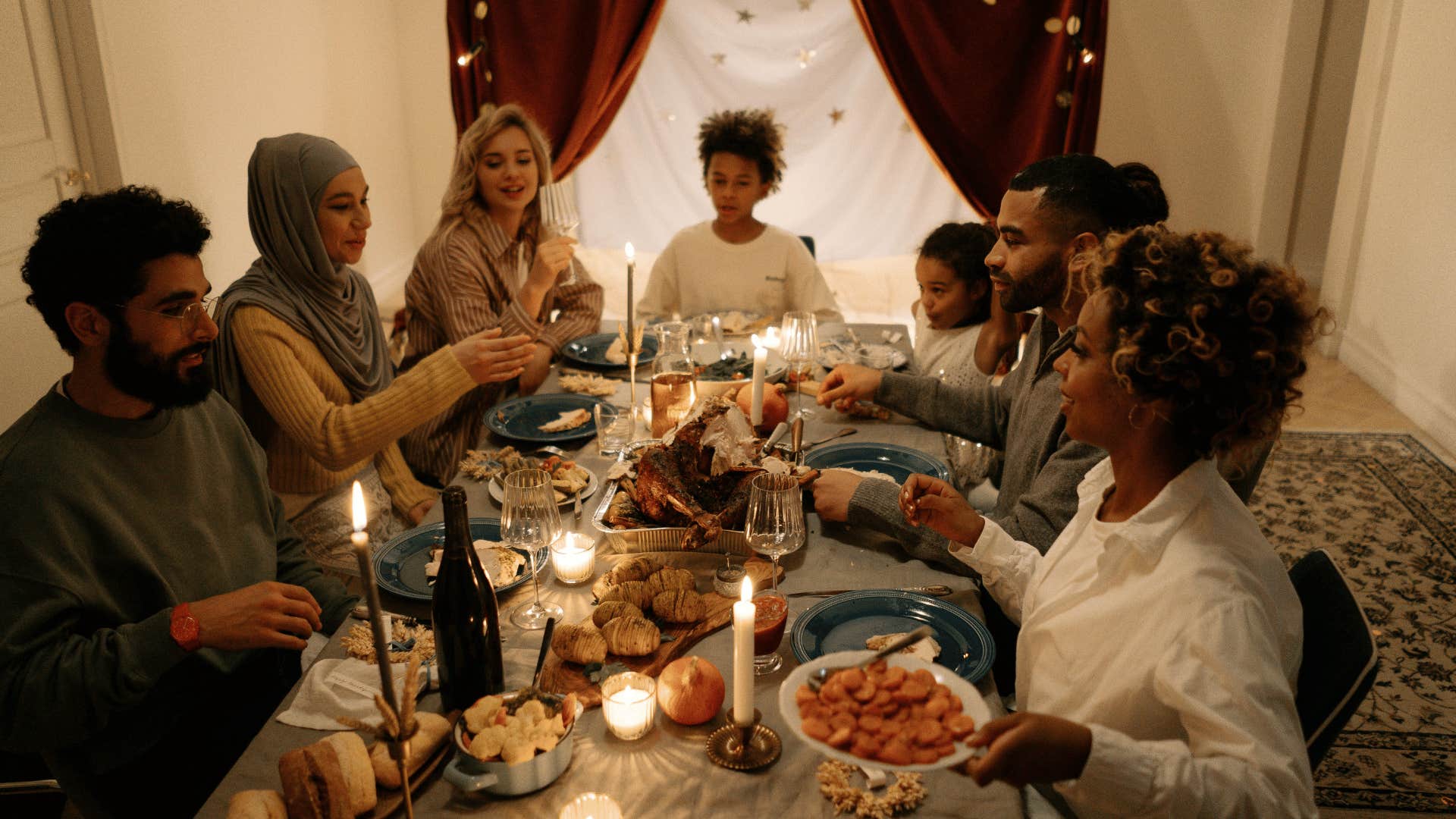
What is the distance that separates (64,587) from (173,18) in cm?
289

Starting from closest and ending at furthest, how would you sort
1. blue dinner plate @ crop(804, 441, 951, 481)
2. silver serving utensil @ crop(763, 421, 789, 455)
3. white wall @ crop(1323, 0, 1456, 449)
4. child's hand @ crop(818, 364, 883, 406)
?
silver serving utensil @ crop(763, 421, 789, 455) < blue dinner plate @ crop(804, 441, 951, 481) < child's hand @ crop(818, 364, 883, 406) < white wall @ crop(1323, 0, 1456, 449)

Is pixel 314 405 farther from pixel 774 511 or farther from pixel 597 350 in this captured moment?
pixel 774 511

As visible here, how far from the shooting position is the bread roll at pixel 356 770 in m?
1.09

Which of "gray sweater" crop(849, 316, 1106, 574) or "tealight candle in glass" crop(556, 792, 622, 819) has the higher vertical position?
"gray sweater" crop(849, 316, 1106, 574)

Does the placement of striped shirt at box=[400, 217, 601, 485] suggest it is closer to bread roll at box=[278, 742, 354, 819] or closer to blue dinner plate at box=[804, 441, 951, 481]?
blue dinner plate at box=[804, 441, 951, 481]

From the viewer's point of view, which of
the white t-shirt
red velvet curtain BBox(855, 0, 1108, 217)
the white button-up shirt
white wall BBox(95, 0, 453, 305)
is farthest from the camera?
red velvet curtain BBox(855, 0, 1108, 217)

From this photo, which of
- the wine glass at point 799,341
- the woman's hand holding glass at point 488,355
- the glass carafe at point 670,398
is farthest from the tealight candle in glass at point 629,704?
the wine glass at point 799,341

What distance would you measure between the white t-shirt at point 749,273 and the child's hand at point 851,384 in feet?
3.67

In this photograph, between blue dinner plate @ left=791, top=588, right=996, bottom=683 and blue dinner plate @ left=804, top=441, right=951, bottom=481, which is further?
blue dinner plate @ left=804, top=441, right=951, bottom=481

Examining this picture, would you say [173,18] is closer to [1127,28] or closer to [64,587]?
[64,587]

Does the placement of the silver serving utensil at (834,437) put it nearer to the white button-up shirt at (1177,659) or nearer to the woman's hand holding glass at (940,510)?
the woman's hand holding glass at (940,510)

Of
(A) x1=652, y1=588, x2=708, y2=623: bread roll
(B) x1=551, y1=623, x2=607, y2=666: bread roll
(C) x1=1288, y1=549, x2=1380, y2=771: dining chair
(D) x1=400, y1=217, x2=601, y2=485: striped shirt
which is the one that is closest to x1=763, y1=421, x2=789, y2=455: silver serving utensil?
(A) x1=652, y1=588, x2=708, y2=623: bread roll

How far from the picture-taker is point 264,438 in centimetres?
220

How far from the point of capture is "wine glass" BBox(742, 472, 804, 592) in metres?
1.47
